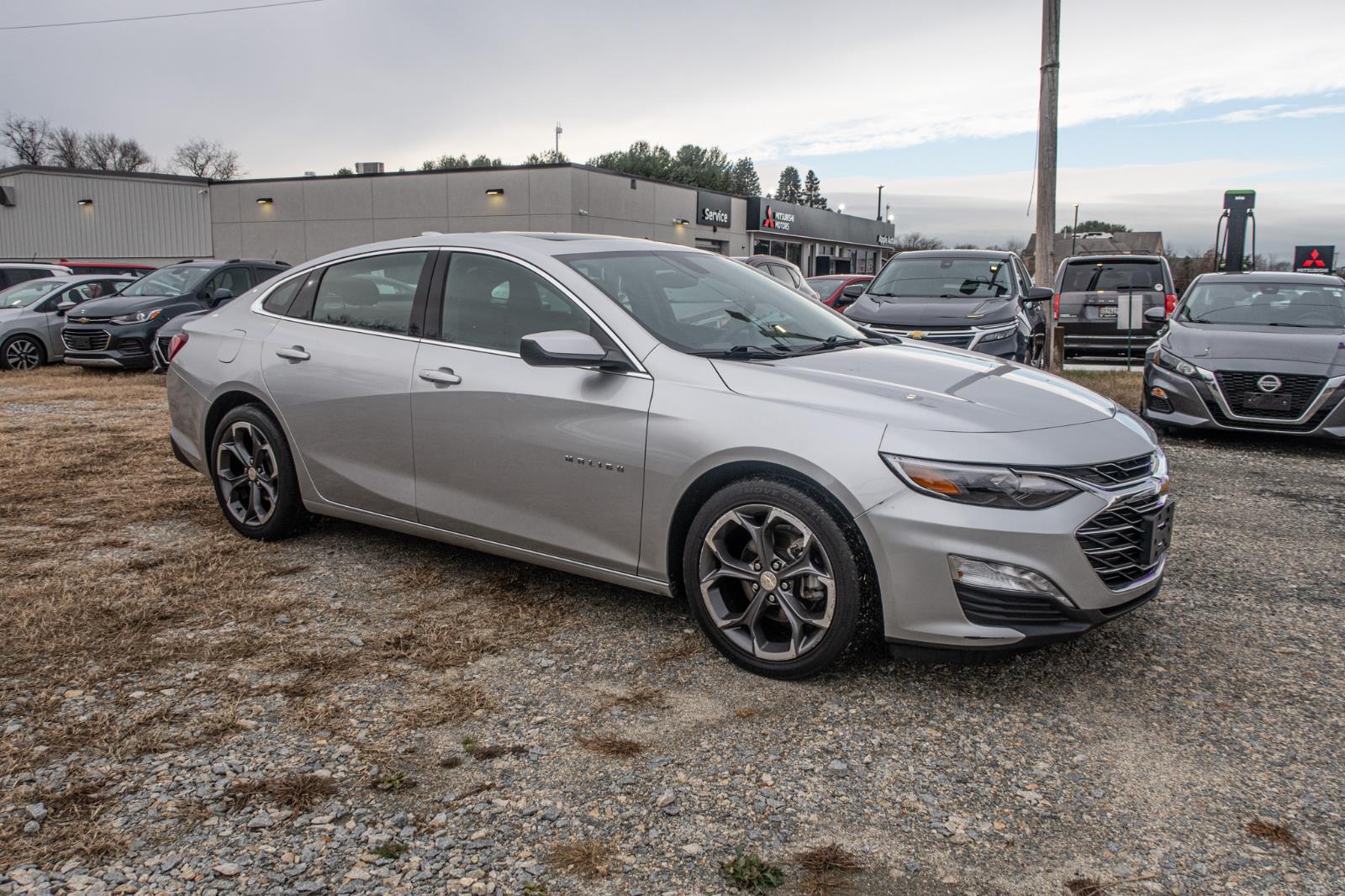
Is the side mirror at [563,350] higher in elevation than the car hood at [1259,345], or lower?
higher

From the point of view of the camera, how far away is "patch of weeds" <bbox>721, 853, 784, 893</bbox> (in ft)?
7.80

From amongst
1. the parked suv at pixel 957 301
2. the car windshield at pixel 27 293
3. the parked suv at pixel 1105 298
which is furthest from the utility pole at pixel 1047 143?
the car windshield at pixel 27 293

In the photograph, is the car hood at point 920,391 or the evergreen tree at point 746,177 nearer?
the car hood at point 920,391

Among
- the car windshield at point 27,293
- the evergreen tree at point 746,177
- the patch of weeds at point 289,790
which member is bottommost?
the patch of weeds at point 289,790

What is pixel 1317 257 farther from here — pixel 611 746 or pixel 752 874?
pixel 752 874

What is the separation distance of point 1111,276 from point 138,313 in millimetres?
14014

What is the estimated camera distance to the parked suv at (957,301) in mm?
9398

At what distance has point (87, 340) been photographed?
14.2 metres

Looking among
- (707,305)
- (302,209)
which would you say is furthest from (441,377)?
(302,209)

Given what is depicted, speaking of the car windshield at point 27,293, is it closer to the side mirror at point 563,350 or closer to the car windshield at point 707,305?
the car windshield at point 707,305

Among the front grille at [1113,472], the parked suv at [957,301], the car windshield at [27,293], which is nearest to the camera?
the front grille at [1113,472]

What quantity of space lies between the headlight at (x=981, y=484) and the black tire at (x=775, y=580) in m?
0.30

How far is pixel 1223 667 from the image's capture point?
370cm

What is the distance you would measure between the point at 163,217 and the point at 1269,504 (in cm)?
4078
